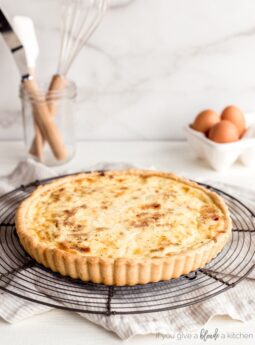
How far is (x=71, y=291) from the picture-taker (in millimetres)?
1376

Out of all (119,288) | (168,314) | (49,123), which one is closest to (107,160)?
(49,123)

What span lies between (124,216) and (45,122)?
25.3 inches

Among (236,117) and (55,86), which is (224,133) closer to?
(236,117)

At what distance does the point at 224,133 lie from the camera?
2090 millimetres

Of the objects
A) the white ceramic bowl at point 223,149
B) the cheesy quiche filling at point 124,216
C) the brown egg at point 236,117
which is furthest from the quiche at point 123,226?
the brown egg at point 236,117

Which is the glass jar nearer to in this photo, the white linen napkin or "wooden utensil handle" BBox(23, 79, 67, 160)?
"wooden utensil handle" BBox(23, 79, 67, 160)

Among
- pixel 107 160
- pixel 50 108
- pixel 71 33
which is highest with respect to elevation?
pixel 71 33

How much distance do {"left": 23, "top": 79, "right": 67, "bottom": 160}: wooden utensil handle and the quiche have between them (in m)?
0.31

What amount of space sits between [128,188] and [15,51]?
65 centimetres

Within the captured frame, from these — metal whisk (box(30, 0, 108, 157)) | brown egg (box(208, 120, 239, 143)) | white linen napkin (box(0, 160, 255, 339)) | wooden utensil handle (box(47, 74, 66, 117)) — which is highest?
metal whisk (box(30, 0, 108, 157))

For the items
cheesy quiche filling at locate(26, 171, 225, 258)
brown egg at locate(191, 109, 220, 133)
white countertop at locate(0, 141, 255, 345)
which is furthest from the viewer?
brown egg at locate(191, 109, 220, 133)

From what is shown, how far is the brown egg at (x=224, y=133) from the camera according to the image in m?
2.09

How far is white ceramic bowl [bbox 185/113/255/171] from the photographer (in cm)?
210

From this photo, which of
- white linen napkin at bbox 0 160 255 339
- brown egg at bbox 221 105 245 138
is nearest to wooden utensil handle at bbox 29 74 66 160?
brown egg at bbox 221 105 245 138
